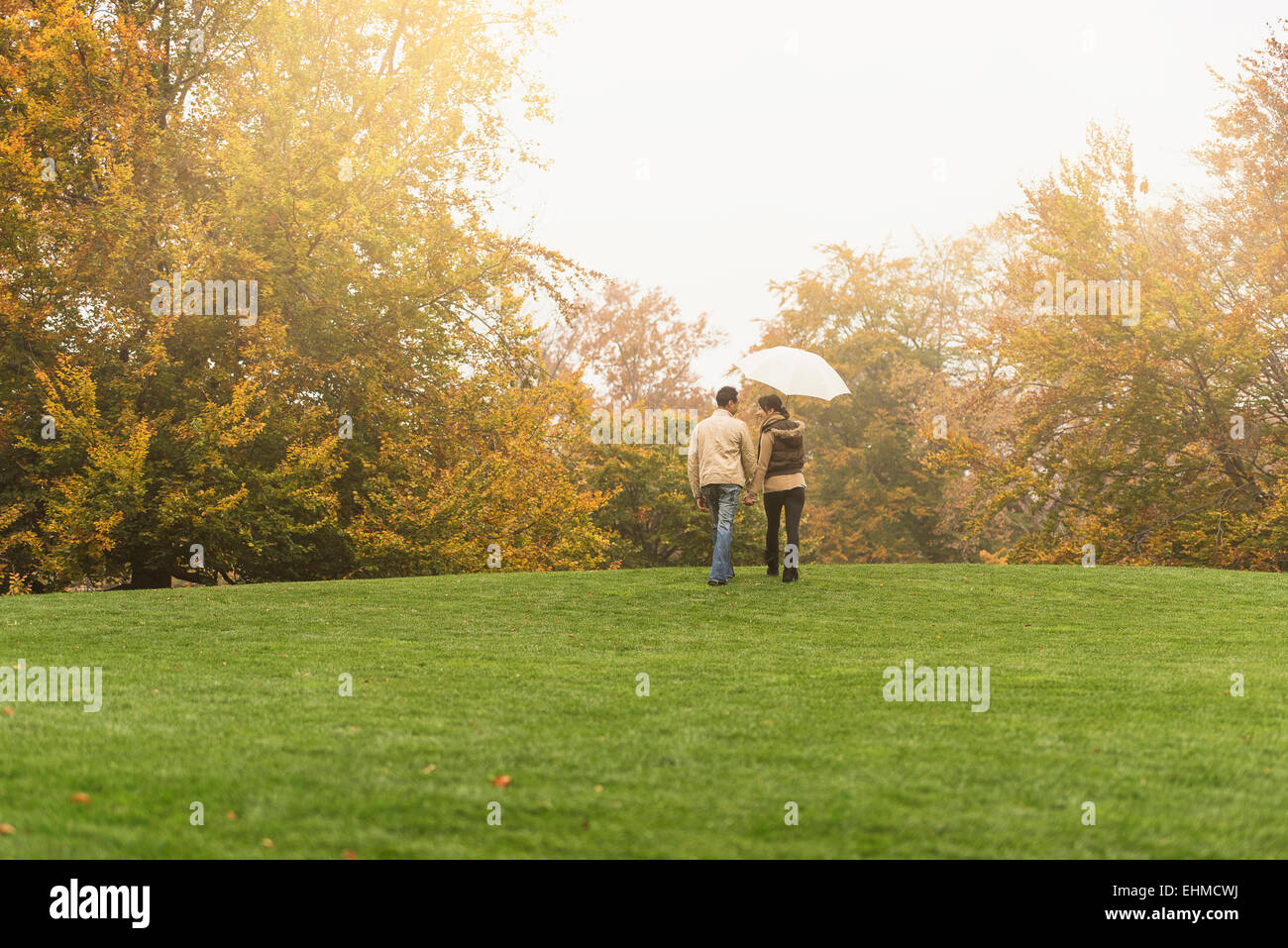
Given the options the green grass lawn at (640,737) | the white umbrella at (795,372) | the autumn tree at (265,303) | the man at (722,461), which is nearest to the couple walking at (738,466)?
the man at (722,461)

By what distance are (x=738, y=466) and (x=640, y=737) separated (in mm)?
6323

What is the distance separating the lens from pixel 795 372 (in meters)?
12.0

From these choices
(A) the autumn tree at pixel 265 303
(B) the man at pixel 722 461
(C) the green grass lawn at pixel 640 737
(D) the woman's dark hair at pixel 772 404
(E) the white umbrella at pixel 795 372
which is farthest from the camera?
(A) the autumn tree at pixel 265 303

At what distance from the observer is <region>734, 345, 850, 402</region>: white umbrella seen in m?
11.8

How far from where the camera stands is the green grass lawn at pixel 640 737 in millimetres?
3678

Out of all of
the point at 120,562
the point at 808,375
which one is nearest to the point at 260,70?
the point at 120,562

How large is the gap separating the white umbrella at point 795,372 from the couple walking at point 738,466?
17.7 inches

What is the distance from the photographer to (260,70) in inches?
A: 715

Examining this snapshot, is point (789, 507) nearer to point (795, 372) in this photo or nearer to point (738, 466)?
point (738, 466)

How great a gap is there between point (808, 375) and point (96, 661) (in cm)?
795

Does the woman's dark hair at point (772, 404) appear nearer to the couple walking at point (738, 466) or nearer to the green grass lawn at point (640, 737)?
the couple walking at point (738, 466)

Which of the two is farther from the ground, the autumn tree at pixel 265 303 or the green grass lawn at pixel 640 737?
the autumn tree at pixel 265 303

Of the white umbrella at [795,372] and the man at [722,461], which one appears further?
the white umbrella at [795,372]

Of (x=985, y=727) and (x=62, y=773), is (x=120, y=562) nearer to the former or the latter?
(x=62, y=773)
